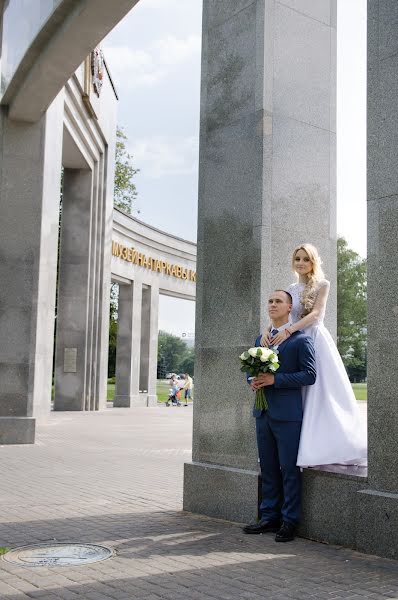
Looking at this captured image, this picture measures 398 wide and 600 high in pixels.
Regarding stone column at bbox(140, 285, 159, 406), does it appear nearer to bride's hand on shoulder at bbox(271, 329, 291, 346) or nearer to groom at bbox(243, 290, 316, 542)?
groom at bbox(243, 290, 316, 542)

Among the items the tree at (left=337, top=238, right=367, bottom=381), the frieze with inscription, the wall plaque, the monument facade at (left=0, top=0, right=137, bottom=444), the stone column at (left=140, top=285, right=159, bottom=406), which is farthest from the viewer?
the tree at (left=337, top=238, right=367, bottom=381)

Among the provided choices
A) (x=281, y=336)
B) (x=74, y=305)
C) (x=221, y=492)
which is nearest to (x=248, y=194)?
(x=281, y=336)

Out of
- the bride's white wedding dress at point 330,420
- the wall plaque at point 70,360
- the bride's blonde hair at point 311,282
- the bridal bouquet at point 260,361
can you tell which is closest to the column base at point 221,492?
the bride's white wedding dress at point 330,420

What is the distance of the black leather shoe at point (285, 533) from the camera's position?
5941 millimetres

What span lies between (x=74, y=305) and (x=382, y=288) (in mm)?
21387

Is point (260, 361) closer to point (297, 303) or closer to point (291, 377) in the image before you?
point (291, 377)

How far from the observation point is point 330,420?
20.0 feet

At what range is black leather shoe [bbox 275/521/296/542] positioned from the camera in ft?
19.5

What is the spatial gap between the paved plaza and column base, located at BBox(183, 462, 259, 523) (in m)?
0.17

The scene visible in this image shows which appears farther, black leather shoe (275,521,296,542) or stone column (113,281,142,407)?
stone column (113,281,142,407)

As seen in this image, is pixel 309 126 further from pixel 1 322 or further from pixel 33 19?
pixel 1 322

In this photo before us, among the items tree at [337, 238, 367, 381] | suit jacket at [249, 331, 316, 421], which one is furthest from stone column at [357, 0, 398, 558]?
tree at [337, 238, 367, 381]

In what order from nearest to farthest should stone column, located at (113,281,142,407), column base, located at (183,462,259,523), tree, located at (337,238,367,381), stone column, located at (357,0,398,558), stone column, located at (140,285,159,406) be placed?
stone column, located at (357,0,398,558) < column base, located at (183,462,259,523) < stone column, located at (113,281,142,407) < stone column, located at (140,285,159,406) < tree, located at (337,238,367,381)

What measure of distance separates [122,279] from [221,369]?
25142 millimetres
